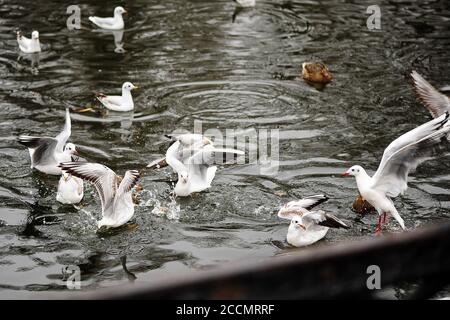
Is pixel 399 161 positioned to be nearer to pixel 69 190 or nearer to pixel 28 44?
pixel 69 190

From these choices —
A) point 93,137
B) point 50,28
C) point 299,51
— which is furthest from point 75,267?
point 50,28

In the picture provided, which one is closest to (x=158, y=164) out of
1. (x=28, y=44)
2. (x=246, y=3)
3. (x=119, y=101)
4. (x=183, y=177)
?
(x=183, y=177)

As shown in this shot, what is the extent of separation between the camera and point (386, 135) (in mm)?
11039

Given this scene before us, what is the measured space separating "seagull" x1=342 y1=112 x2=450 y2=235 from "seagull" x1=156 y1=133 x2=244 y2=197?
185 centimetres

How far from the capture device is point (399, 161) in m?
7.76

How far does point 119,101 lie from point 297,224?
5304 mm

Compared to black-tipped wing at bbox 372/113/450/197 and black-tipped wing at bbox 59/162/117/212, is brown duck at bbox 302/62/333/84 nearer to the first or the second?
black-tipped wing at bbox 372/113/450/197

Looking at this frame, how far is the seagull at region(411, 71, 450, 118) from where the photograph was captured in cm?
925

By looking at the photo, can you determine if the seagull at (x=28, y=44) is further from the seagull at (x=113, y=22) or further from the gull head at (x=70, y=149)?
the gull head at (x=70, y=149)

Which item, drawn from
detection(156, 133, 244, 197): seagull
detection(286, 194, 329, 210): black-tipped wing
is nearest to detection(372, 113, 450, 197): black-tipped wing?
detection(286, 194, 329, 210): black-tipped wing

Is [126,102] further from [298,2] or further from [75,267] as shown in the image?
[298,2]

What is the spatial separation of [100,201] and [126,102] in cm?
349

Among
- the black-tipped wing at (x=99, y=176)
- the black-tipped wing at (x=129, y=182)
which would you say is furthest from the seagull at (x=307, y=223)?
the black-tipped wing at (x=99, y=176)

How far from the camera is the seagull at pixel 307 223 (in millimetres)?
7660
